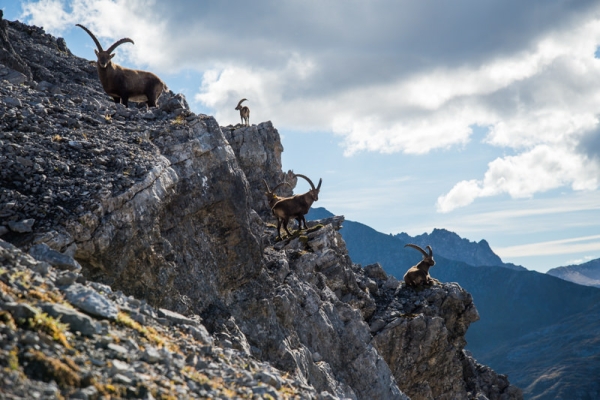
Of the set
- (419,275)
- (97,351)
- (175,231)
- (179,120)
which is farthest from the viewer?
(419,275)

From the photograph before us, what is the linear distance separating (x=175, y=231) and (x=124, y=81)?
859cm

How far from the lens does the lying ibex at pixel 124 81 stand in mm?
25734

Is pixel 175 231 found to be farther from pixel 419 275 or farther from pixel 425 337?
pixel 419 275

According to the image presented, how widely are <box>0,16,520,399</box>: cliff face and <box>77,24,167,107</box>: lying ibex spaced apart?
0.89 metres

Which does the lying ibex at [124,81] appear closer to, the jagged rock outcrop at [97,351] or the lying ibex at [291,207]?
the lying ibex at [291,207]

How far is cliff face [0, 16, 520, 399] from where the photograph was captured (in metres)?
16.8

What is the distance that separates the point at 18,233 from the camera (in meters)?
15.4

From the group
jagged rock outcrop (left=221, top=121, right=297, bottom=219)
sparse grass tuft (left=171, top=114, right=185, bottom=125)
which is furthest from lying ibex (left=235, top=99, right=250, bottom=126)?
sparse grass tuft (left=171, top=114, right=185, bottom=125)

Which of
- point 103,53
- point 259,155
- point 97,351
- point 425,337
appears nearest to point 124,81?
point 103,53

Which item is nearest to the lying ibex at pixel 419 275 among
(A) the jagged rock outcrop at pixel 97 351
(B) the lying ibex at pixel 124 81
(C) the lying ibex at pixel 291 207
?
(C) the lying ibex at pixel 291 207

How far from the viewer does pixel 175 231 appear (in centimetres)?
2098

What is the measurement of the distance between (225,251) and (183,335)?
10.5 metres

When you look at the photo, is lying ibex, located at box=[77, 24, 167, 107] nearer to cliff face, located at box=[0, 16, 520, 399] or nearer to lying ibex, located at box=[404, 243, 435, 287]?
cliff face, located at box=[0, 16, 520, 399]

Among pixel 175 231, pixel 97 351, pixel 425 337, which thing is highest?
pixel 175 231
